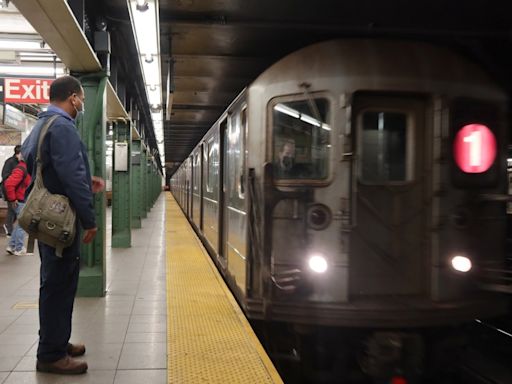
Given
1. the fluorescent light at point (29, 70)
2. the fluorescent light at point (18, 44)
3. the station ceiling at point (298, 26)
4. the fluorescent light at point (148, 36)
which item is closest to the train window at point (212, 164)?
the fluorescent light at point (148, 36)

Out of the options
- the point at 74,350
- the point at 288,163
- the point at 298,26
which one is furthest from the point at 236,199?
the point at 298,26

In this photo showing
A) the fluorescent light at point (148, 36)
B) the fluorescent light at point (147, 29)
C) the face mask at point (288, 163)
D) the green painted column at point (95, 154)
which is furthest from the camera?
the green painted column at point (95, 154)

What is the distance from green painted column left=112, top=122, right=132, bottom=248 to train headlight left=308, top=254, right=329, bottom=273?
6.46 meters

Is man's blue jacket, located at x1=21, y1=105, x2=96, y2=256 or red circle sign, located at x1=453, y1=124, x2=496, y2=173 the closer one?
man's blue jacket, located at x1=21, y1=105, x2=96, y2=256

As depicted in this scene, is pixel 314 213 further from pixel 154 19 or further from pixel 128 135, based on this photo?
pixel 128 135

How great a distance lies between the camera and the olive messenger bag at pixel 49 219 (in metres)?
3.07

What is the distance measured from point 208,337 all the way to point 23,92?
749 cm

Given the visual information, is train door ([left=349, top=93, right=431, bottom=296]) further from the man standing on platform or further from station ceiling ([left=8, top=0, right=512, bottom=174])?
station ceiling ([left=8, top=0, right=512, bottom=174])

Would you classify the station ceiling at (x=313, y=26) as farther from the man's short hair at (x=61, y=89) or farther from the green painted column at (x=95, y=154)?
the man's short hair at (x=61, y=89)

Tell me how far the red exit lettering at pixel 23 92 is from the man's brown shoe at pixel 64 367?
7.29 meters

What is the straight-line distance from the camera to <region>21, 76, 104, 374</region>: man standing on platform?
3129 mm

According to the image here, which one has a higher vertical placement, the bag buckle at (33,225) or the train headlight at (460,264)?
the bag buckle at (33,225)

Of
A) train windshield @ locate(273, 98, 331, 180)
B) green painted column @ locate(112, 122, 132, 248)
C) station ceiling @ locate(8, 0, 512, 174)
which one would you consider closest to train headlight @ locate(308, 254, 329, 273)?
train windshield @ locate(273, 98, 331, 180)

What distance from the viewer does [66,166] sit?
310cm
